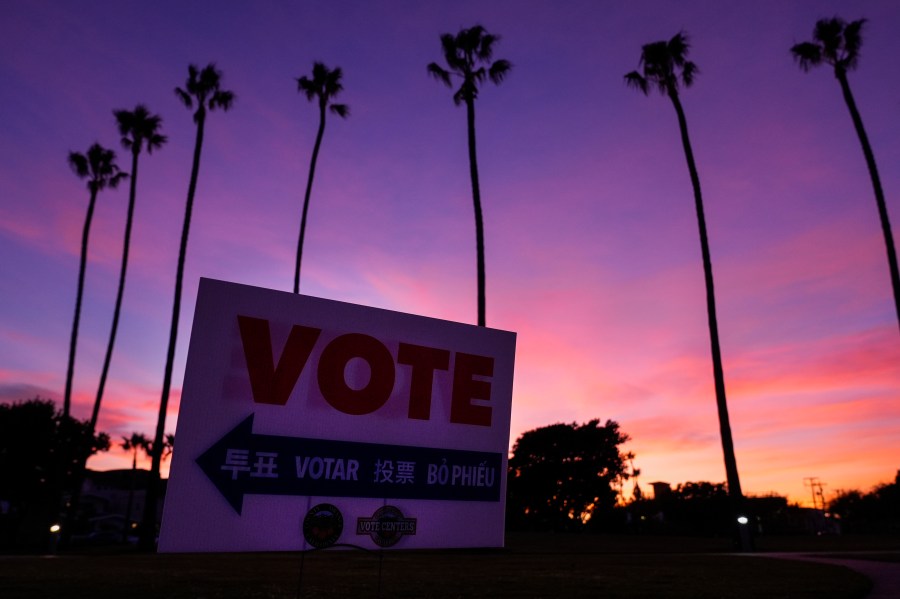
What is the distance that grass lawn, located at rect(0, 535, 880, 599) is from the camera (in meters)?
10.7

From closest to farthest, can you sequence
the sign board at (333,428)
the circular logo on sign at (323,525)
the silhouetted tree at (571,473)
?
the sign board at (333,428), the circular logo on sign at (323,525), the silhouetted tree at (571,473)

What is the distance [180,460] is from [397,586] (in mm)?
7702

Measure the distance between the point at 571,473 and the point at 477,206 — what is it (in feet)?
137

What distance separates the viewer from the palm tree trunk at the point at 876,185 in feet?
88.4

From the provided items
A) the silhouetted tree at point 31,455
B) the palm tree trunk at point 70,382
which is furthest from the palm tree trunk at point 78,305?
the silhouetted tree at point 31,455

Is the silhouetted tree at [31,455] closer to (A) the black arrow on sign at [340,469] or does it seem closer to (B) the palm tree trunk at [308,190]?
(B) the palm tree trunk at [308,190]

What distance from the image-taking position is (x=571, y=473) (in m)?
62.1

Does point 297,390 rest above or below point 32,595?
above

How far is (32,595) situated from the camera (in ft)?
35.2

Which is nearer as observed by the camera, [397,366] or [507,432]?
[397,366]

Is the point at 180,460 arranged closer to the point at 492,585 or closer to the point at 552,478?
the point at 492,585

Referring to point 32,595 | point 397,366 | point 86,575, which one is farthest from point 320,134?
point 397,366

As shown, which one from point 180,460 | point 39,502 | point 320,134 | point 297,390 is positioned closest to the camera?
point 180,460

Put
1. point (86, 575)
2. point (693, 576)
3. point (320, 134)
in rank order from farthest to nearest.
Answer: point (320, 134)
point (86, 575)
point (693, 576)
